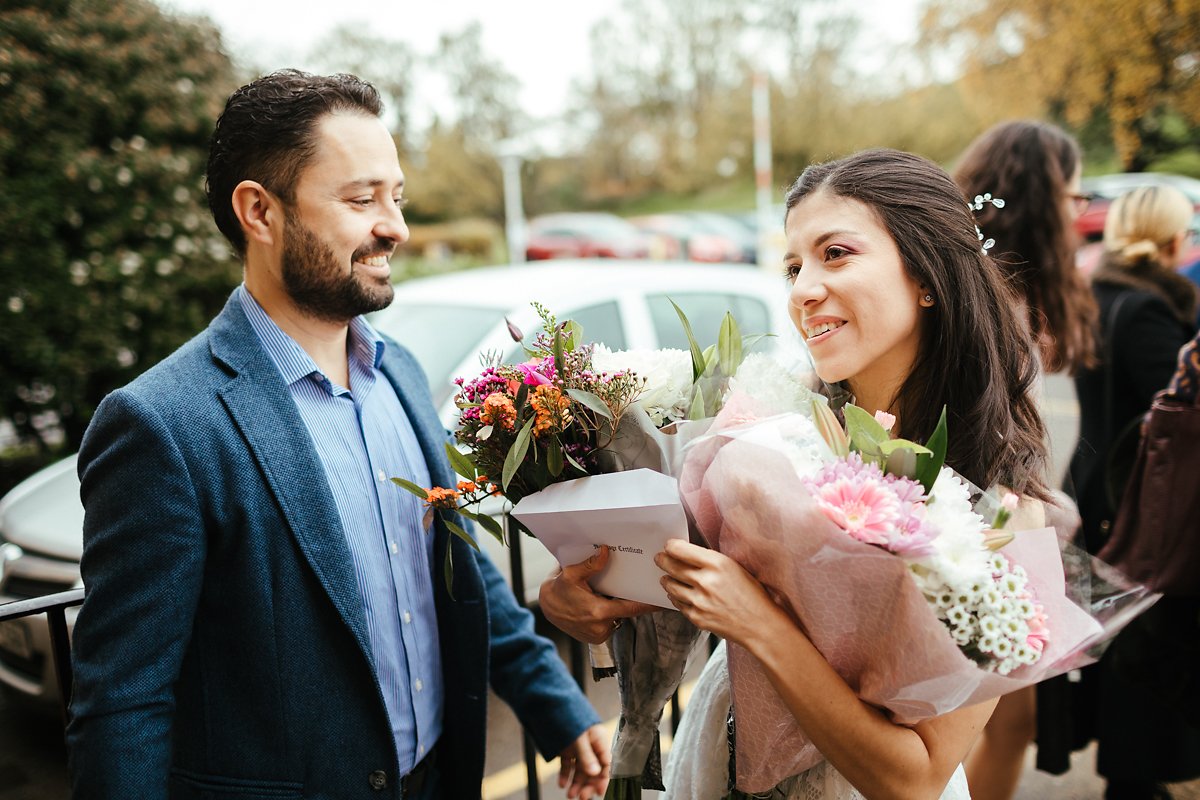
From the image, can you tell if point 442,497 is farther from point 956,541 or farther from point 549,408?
point 956,541

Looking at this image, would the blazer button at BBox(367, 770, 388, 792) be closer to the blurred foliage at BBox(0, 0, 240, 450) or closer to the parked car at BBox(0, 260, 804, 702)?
the parked car at BBox(0, 260, 804, 702)

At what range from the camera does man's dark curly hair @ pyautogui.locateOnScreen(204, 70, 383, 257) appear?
1.74m

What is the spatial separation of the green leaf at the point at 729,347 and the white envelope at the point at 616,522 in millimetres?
→ 283

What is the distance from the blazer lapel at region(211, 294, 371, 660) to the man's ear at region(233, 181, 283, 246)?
29 centimetres

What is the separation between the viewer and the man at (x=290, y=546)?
141 cm

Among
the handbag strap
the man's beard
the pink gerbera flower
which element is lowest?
the handbag strap

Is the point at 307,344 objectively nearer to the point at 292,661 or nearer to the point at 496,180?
the point at 292,661

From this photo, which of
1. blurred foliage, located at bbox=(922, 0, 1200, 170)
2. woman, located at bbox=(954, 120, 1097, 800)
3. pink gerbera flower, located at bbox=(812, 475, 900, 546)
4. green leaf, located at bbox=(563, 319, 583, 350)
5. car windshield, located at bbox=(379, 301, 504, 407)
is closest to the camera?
pink gerbera flower, located at bbox=(812, 475, 900, 546)

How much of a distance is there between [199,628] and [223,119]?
1073mm

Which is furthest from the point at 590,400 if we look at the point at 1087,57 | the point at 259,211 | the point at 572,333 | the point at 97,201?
the point at 1087,57

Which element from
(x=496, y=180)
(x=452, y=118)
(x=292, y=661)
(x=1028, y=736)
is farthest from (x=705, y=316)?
(x=452, y=118)

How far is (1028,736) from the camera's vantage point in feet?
9.32

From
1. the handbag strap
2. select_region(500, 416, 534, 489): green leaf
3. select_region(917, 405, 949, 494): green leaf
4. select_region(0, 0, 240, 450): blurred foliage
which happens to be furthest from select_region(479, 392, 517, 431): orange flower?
select_region(0, 0, 240, 450): blurred foliage

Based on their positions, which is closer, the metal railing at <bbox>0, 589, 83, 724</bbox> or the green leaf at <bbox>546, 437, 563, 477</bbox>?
the green leaf at <bbox>546, 437, 563, 477</bbox>
